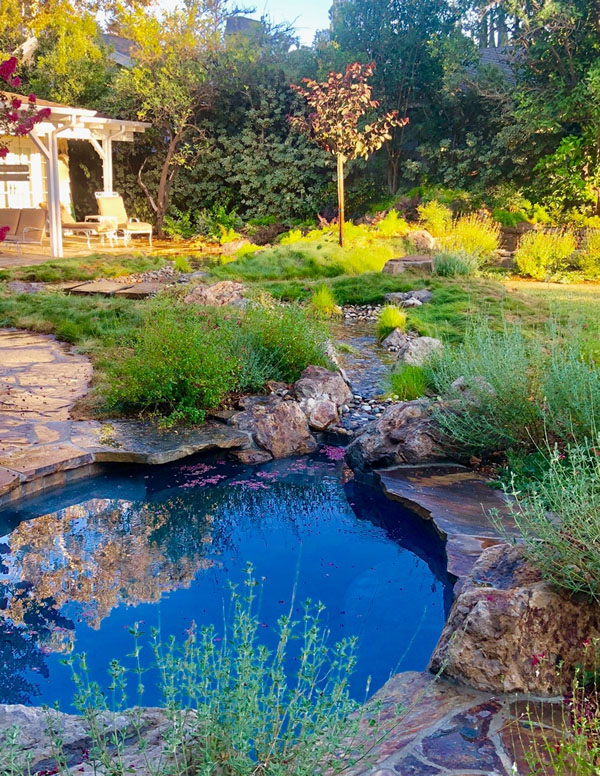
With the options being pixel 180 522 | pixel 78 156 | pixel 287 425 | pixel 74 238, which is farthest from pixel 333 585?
pixel 78 156

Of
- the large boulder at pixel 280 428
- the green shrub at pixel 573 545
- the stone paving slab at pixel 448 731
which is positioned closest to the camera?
the stone paving slab at pixel 448 731

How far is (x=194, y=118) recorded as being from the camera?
1853 cm

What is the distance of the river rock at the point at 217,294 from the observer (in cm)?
865

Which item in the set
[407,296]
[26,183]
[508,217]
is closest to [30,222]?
[26,183]

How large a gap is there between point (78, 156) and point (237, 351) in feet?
51.3

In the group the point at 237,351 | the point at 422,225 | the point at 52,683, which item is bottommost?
the point at 52,683

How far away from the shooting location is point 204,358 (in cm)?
566

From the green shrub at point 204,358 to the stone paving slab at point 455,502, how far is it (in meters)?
1.56

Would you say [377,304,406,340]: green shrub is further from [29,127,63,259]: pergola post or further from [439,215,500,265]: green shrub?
[29,127,63,259]: pergola post

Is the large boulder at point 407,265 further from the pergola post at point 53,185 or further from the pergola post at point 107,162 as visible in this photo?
the pergola post at point 107,162

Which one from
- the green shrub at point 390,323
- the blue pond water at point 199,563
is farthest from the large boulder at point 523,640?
the green shrub at point 390,323

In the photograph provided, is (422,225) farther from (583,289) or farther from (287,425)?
(287,425)

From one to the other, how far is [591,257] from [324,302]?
17.4ft

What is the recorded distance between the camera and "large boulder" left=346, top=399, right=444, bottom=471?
493cm
